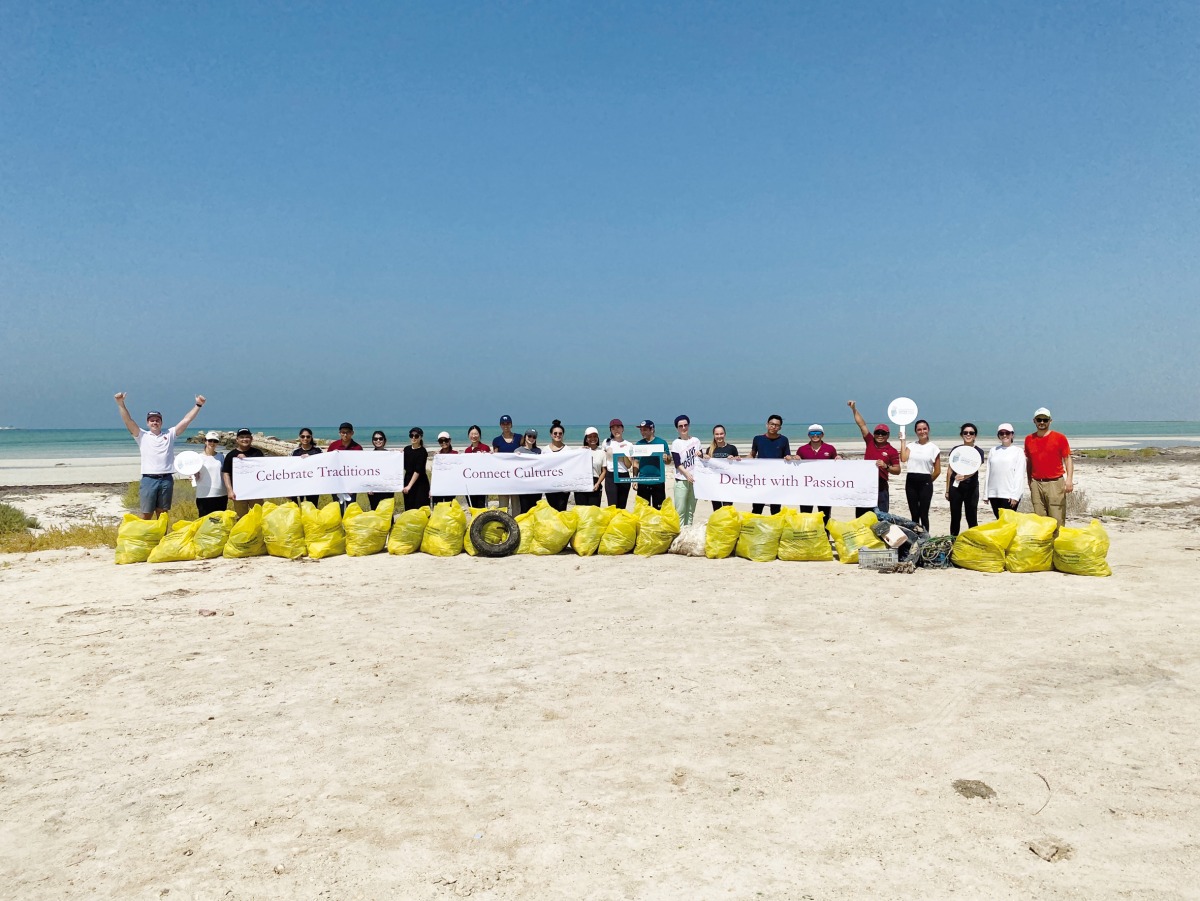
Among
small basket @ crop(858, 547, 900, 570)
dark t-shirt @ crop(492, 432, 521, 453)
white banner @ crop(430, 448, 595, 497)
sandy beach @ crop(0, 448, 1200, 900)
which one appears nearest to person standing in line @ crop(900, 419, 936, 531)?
small basket @ crop(858, 547, 900, 570)

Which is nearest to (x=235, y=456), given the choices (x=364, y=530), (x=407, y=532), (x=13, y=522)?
(x=364, y=530)

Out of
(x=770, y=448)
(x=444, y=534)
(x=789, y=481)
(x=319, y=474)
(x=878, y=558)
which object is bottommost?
(x=878, y=558)

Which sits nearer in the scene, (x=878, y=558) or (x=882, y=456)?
(x=878, y=558)

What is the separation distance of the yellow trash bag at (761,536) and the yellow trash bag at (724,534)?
85 millimetres

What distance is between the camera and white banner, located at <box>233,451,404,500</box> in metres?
9.45

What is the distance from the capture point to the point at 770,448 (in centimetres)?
940

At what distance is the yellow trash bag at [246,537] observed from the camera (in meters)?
8.68

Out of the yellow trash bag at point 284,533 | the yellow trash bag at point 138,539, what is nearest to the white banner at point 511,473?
the yellow trash bag at point 284,533

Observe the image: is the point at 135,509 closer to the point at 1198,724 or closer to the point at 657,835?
the point at 657,835

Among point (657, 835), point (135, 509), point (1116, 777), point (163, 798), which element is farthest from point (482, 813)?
point (135, 509)

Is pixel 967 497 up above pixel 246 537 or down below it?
above

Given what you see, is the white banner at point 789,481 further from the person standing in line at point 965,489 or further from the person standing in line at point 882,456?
the person standing in line at point 965,489

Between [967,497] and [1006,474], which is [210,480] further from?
[1006,474]

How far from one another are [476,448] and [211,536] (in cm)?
324
